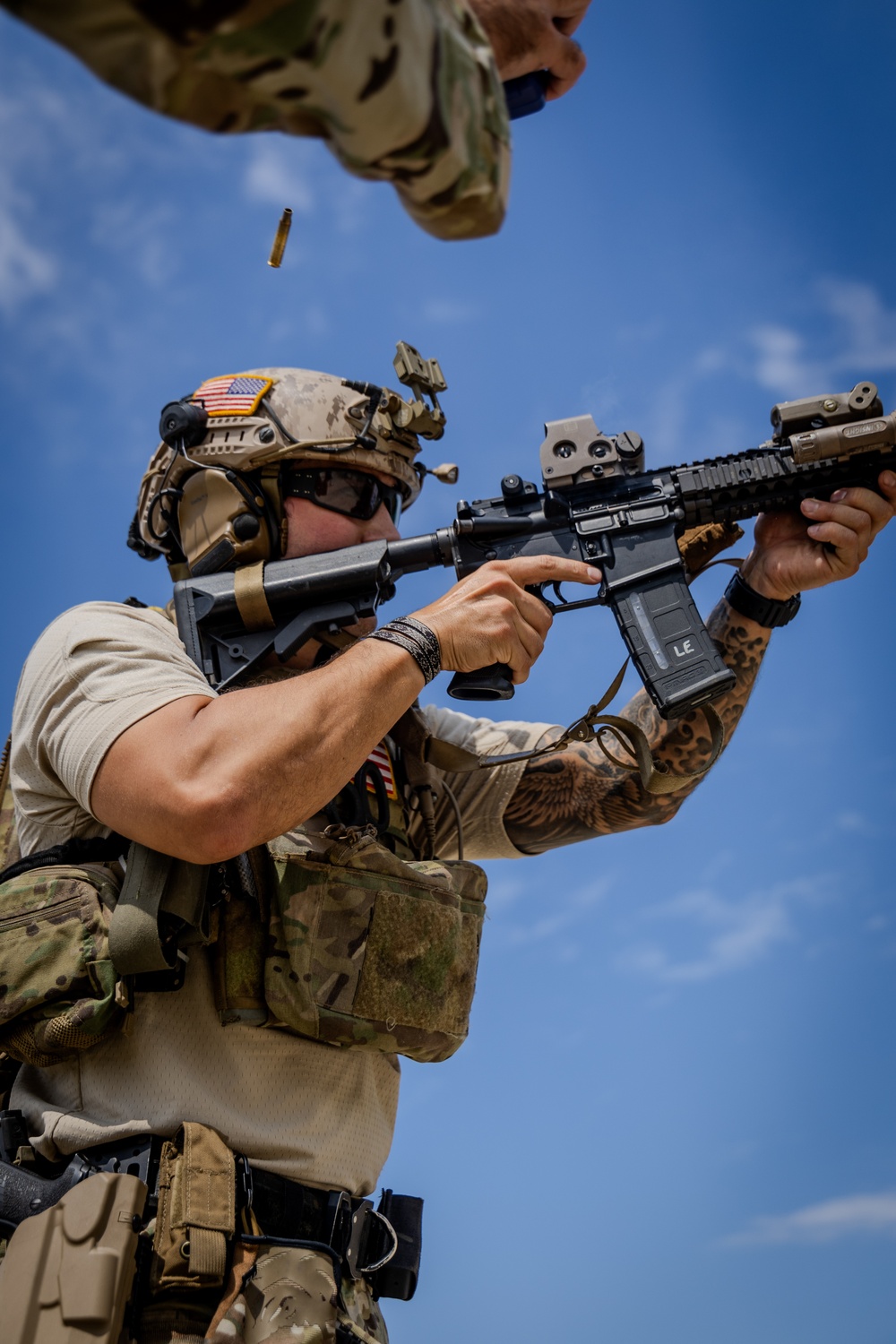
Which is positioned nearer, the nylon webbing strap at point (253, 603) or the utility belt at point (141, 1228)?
the utility belt at point (141, 1228)

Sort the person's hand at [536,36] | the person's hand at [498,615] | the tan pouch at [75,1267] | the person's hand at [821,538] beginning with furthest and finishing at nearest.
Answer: the person's hand at [821,538], the person's hand at [498,615], the tan pouch at [75,1267], the person's hand at [536,36]

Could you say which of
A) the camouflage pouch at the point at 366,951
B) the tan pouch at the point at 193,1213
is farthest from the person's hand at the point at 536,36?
the tan pouch at the point at 193,1213

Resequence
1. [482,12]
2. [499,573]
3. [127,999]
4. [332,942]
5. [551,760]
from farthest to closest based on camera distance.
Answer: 1. [551,760]
2. [499,573]
3. [332,942]
4. [127,999]
5. [482,12]

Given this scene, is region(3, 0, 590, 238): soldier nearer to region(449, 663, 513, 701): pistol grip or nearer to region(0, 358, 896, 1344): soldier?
region(0, 358, 896, 1344): soldier

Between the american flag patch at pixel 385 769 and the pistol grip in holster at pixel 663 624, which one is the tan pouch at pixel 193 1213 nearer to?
the american flag patch at pixel 385 769

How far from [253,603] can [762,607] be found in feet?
5.86

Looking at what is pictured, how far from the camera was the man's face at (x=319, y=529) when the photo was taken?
4.51 metres

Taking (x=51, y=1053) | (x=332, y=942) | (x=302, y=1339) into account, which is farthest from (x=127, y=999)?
(x=302, y=1339)

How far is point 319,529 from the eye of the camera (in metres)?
4.53

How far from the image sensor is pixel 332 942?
3646mm

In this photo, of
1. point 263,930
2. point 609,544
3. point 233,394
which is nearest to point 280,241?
point 233,394

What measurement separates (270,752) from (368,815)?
0.88 meters

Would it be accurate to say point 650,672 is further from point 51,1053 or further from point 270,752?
point 51,1053

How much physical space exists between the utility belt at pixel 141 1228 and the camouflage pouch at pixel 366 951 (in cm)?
44
